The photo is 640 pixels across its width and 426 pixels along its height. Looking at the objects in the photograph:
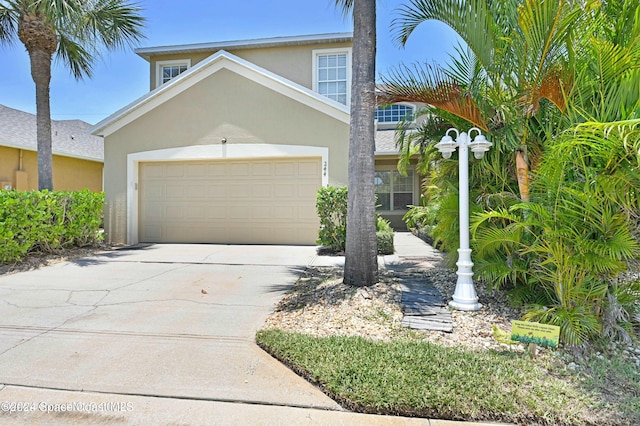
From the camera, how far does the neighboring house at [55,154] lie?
44.9 feet

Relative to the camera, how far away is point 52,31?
913cm

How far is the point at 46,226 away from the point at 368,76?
26.8 feet

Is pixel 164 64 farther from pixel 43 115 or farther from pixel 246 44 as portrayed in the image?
pixel 43 115

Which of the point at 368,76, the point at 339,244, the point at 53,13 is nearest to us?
the point at 368,76

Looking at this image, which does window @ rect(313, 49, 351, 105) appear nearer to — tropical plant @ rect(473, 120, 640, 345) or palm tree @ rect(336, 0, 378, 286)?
palm tree @ rect(336, 0, 378, 286)

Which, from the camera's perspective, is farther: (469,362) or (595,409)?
(469,362)

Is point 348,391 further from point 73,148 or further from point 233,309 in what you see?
point 73,148

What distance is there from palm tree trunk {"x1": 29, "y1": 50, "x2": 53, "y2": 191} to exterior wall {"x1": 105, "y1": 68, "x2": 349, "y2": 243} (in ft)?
5.32

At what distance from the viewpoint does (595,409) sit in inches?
103

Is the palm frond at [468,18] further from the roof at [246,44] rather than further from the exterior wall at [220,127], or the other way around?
the roof at [246,44]

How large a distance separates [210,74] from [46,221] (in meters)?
5.76

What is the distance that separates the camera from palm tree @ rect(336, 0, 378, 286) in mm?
5449

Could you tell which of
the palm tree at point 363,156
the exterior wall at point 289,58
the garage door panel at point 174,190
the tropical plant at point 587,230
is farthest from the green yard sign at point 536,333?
the exterior wall at point 289,58

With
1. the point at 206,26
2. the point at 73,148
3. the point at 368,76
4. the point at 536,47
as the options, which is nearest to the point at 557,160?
the point at 536,47
